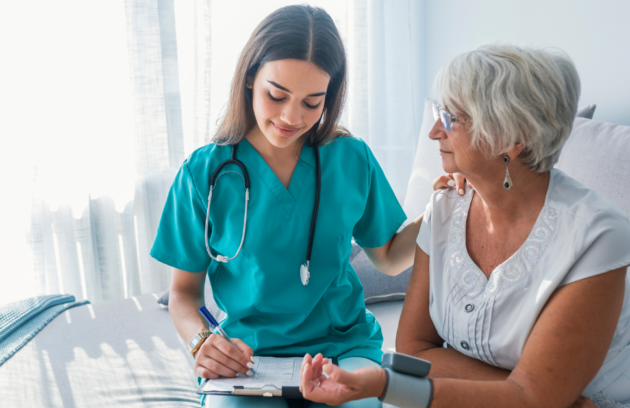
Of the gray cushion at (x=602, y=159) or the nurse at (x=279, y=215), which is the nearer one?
the nurse at (x=279, y=215)

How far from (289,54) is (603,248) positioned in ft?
2.34

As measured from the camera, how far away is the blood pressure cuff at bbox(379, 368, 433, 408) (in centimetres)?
83

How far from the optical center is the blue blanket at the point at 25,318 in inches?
60.9

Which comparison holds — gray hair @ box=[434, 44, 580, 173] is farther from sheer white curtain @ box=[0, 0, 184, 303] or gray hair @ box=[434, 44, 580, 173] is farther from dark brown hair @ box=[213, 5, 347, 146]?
sheer white curtain @ box=[0, 0, 184, 303]

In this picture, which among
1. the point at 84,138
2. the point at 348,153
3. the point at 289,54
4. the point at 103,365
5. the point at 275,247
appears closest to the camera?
the point at 289,54

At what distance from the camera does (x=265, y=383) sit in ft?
3.22

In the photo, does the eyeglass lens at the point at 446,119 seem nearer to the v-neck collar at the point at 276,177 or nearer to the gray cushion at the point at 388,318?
the v-neck collar at the point at 276,177

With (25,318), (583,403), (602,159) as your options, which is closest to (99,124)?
(25,318)

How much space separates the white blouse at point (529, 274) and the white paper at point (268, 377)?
13.1 inches

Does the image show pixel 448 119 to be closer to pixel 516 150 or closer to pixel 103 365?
pixel 516 150

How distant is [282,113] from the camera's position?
109cm

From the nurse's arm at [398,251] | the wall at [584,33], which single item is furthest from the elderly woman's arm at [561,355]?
the wall at [584,33]

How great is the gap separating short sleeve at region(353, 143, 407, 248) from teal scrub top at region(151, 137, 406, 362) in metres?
0.06

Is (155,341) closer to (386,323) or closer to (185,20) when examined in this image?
(386,323)
